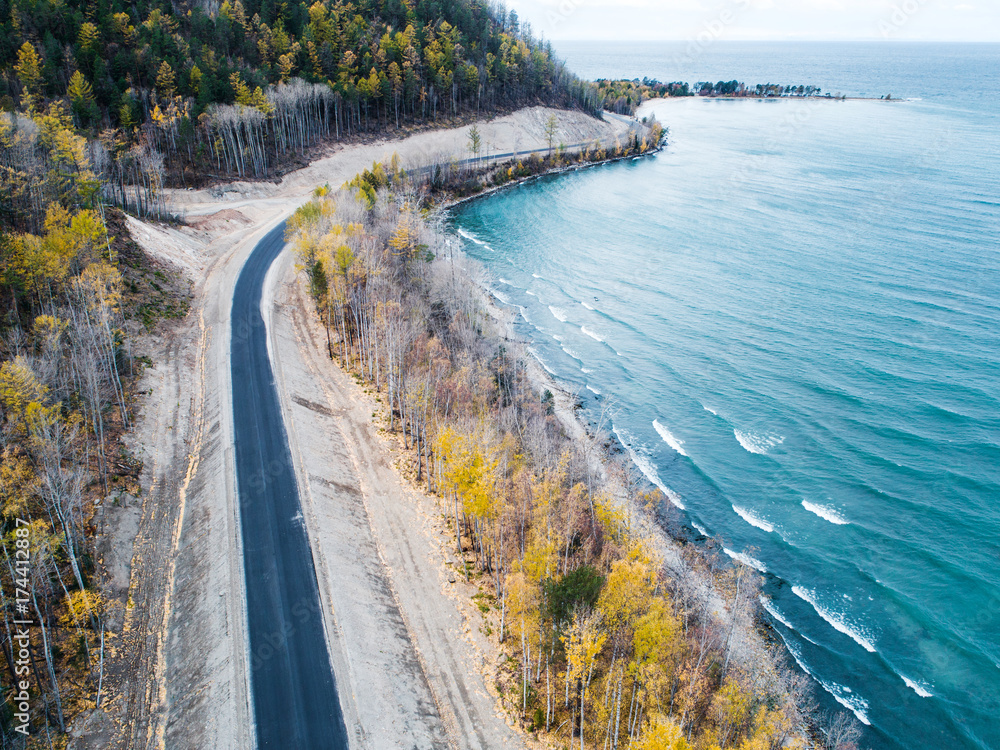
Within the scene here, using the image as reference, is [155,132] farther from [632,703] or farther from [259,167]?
[632,703]

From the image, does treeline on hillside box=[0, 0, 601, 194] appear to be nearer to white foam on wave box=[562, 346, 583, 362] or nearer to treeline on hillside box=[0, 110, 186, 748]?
treeline on hillside box=[0, 110, 186, 748]

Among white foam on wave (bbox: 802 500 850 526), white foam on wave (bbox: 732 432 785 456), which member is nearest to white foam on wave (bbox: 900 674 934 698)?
white foam on wave (bbox: 802 500 850 526)

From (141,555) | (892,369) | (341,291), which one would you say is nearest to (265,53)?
(341,291)

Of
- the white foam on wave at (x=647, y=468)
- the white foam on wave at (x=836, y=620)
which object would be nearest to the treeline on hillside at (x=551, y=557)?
the white foam on wave at (x=647, y=468)

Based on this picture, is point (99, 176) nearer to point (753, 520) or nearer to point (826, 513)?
point (753, 520)

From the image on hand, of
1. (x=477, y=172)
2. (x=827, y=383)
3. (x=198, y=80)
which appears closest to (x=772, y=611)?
(x=827, y=383)

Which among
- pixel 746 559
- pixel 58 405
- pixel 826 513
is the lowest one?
pixel 746 559
